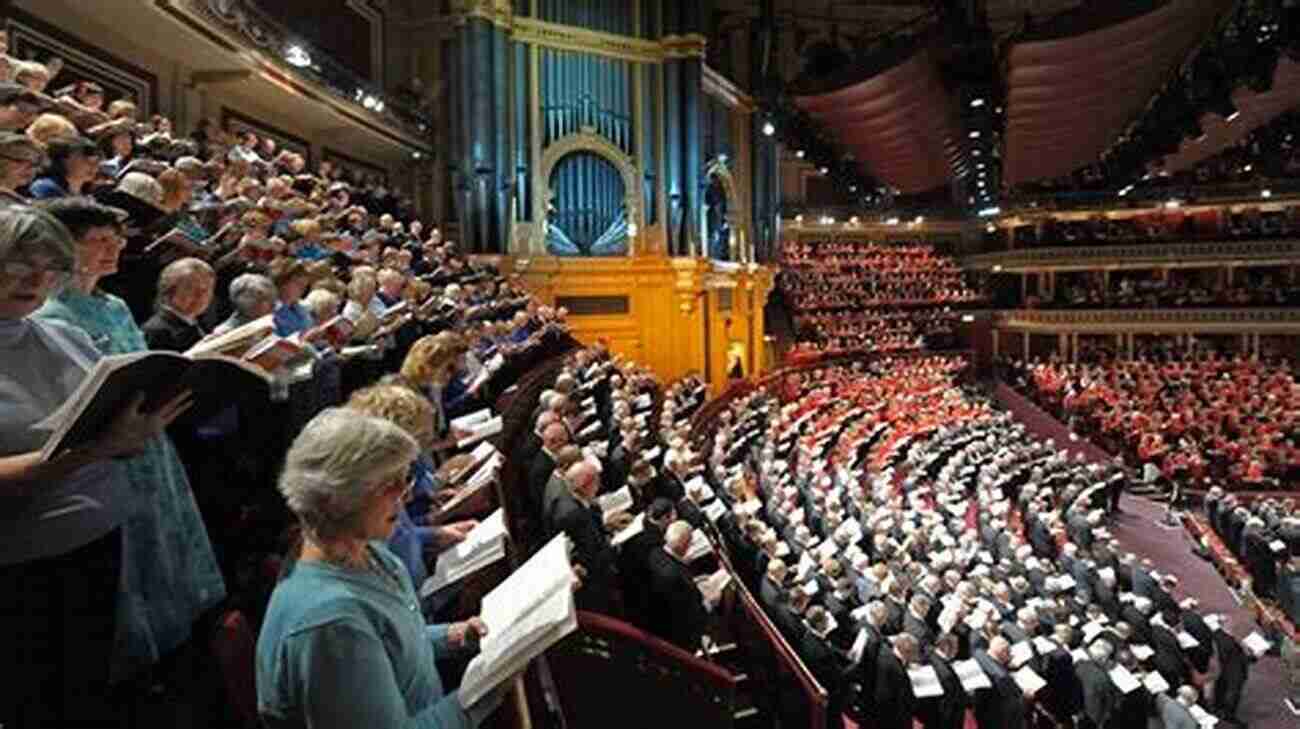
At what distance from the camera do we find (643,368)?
1350 centimetres

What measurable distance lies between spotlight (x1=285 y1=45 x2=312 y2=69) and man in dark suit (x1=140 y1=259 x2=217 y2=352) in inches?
298

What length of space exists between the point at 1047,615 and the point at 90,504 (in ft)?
23.7

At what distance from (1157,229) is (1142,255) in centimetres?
197

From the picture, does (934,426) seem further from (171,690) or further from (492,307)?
(171,690)

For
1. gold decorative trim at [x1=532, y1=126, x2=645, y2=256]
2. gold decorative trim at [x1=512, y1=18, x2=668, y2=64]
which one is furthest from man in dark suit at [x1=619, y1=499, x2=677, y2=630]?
gold decorative trim at [x1=512, y1=18, x2=668, y2=64]

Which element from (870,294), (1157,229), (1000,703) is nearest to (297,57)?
(1000,703)

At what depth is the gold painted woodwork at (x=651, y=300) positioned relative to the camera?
1406cm

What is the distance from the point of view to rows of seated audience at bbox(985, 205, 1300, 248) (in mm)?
24125

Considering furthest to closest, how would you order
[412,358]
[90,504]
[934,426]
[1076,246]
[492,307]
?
1. [1076,246]
2. [934,426]
3. [492,307]
4. [412,358]
5. [90,504]

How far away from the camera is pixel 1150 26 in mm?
9750

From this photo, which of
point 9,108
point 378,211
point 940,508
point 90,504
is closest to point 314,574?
point 90,504

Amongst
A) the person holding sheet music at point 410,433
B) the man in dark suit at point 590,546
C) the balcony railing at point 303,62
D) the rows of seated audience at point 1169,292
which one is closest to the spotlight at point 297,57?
the balcony railing at point 303,62

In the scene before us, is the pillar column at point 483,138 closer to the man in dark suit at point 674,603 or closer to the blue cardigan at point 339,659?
the man in dark suit at point 674,603

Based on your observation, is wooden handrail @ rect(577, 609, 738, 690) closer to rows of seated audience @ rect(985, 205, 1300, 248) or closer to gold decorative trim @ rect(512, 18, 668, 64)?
gold decorative trim @ rect(512, 18, 668, 64)
